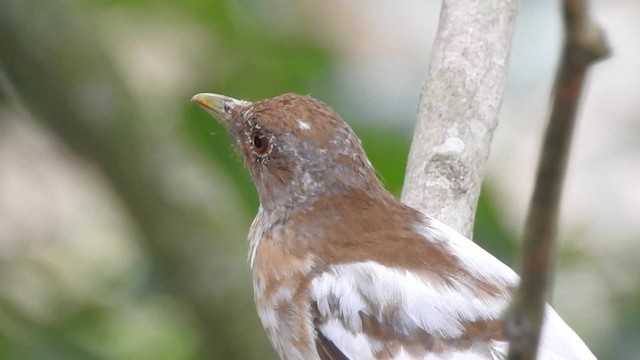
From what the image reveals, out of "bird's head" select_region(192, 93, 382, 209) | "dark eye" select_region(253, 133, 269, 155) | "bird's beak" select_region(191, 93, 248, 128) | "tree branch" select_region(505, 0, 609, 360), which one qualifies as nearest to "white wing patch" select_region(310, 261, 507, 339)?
"bird's head" select_region(192, 93, 382, 209)

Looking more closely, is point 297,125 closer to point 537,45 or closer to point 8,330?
point 8,330

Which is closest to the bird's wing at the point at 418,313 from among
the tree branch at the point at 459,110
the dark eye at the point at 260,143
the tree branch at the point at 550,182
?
the tree branch at the point at 459,110

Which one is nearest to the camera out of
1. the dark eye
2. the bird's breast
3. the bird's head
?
the bird's breast

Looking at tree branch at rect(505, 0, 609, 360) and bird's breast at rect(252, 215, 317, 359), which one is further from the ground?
tree branch at rect(505, 0, 609, 360)

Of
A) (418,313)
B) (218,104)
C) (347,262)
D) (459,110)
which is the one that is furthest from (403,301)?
(218,104)

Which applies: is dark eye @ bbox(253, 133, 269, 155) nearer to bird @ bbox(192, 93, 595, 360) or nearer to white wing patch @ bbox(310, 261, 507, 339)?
bird @ bbox(192, 93, 595, 360)

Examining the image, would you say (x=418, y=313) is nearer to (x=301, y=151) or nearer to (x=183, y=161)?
(x=301, y=151)
